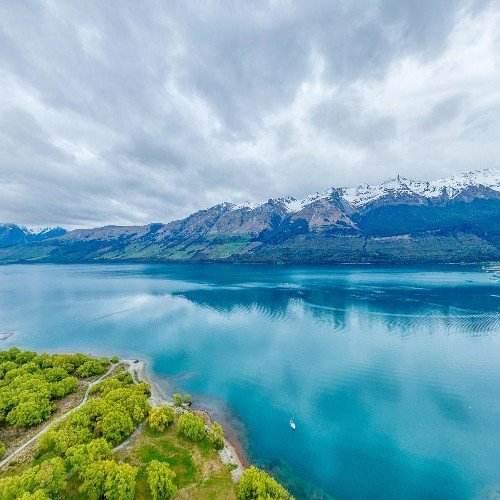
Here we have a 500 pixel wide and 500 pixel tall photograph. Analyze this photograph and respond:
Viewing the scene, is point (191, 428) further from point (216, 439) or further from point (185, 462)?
point (185, 462)

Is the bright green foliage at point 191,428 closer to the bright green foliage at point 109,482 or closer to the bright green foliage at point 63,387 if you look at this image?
the bright green foliage at point 109,482

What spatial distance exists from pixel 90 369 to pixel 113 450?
3305cm

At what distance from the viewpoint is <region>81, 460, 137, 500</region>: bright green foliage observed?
1346 inches

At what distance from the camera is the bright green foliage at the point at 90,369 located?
70.3 metres

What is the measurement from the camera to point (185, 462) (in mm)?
42312

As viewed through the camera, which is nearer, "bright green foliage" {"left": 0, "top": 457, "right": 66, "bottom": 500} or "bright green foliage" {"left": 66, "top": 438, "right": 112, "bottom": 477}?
"bright green foliage" {"left": 0, "top": 457, "right": 66, "bottom": 500}

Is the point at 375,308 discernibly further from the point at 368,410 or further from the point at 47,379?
the point at 47,379

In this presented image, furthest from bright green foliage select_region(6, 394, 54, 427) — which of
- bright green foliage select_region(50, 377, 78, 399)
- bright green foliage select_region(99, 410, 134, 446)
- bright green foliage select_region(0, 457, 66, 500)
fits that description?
bright green foliage select_region(0, 457, 66, 500)

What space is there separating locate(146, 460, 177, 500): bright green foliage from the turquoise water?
14422mm

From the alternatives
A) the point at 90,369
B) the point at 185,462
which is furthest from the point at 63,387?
the point at 185,462

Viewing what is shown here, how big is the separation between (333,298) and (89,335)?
121 m

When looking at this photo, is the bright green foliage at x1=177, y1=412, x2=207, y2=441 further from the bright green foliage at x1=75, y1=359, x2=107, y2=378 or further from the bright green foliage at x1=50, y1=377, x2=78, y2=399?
the bright green foliage at x1=75, y1=359, x2=107, y2=378

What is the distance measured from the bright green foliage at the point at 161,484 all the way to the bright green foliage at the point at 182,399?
24538mm

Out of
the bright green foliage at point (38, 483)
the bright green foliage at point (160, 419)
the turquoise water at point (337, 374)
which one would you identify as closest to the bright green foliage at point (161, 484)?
the bright green foliage at point (38, 483)
